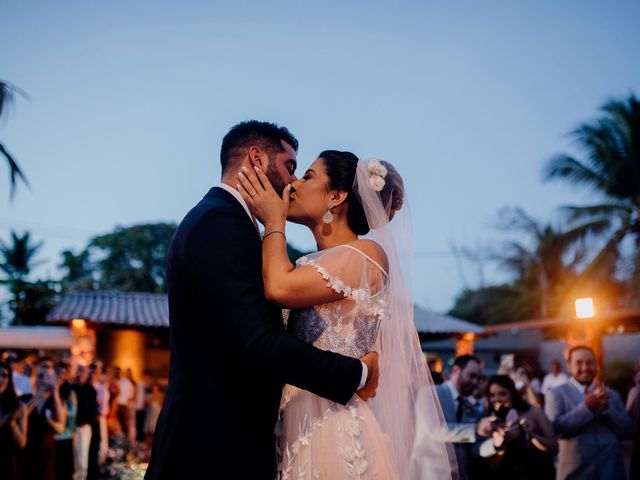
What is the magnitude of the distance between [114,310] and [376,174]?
17.6 metres

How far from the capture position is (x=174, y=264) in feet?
8.00

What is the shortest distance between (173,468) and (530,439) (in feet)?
12.8

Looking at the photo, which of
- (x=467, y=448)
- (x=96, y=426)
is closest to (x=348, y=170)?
(x=467, y=448)

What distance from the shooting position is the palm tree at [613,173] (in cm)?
1767

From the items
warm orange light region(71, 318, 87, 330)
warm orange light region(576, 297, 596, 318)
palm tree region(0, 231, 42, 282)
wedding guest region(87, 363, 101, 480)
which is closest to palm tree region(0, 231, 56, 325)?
palm tree region(0, 231, 42, 282)

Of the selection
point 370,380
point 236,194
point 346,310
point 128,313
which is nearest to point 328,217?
point 346,310

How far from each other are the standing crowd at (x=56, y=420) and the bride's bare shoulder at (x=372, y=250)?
17.4 feet

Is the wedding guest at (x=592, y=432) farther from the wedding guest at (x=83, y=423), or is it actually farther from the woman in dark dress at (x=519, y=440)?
the wedding guest at (x=83, y=423)

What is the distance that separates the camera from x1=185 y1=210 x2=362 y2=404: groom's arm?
219cm

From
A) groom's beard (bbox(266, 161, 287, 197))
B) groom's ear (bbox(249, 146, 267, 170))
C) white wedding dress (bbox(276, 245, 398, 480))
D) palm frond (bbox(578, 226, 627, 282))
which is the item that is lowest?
white wedding dress (bbox(276, 245, 398, 480))

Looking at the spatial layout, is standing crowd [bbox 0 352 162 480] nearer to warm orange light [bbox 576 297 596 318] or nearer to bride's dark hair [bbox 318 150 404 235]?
bride's dark hair [bbox 318 150 404 235]

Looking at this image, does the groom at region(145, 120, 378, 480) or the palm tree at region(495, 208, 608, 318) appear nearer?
the groom at region(145, 120, 378, 480)

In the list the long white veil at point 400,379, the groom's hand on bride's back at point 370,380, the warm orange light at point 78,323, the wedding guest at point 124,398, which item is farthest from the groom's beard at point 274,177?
the warm orange light at point 78,323

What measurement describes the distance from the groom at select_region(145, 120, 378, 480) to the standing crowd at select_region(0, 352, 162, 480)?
5192mm
